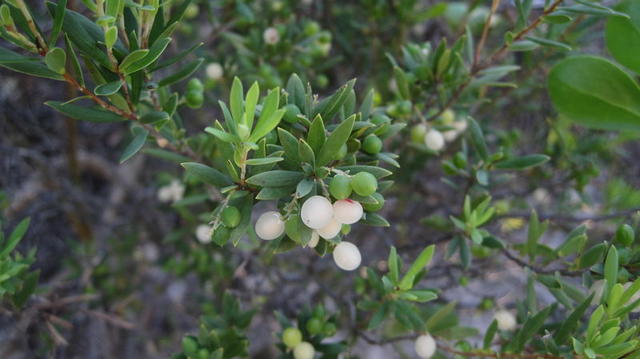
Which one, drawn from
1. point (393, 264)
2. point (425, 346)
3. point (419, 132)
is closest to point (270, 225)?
point (393, 264)

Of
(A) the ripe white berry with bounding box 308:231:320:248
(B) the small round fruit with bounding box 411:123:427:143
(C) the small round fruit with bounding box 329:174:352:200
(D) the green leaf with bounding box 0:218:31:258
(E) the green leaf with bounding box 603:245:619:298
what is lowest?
(D) the green leaf with bounding box 0:218:31:258

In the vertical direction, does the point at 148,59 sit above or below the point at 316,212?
above

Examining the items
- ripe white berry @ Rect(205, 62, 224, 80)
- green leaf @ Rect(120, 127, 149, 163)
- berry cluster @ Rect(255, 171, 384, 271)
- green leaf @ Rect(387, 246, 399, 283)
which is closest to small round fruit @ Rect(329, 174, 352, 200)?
berry cluster @ Rect(255, 171, 384, 271)

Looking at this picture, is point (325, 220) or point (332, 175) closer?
point (325, 220)

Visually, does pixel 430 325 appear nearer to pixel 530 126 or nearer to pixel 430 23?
pixel 530 126

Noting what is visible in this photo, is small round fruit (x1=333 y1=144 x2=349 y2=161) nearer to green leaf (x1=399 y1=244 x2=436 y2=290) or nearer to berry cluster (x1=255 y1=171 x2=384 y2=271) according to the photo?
berry cluster (x1=255 y1=171 x2=384 y2=271)

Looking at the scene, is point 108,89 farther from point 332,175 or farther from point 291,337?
point 291,337

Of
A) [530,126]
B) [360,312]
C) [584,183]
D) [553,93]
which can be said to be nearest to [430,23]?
[530,126]
